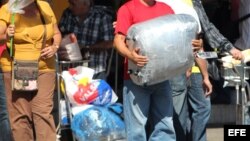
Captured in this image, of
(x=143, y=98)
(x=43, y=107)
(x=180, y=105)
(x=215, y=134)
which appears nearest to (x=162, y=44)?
(x=143, y=98)

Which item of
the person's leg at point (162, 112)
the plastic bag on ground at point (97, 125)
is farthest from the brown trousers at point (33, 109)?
the person's leg at point (162, 112)

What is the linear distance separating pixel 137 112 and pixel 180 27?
822 millimetres

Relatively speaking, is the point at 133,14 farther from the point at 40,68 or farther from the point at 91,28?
the point at 91,28

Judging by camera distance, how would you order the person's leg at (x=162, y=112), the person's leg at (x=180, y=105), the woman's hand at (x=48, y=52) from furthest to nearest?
the person's leg at (x=180, y=105) → the woman's hand at (x=48, y=52) → the person's leg at (x=162, y=112)

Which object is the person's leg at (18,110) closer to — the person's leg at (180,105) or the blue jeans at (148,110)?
the blue jeans at (148,110)

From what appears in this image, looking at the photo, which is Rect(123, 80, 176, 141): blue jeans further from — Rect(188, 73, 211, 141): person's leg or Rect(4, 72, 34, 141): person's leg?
Rect(4, 72, 34, 141): person's leg

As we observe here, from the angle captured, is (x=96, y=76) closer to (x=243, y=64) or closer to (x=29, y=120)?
(x=29, y=120)

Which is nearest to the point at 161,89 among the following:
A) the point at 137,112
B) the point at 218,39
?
the point at 137,112

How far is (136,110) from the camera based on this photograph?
5.41 meters

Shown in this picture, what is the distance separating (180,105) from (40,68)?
1368 mm

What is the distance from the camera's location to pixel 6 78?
5.80 m

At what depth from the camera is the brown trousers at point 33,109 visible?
228 inches

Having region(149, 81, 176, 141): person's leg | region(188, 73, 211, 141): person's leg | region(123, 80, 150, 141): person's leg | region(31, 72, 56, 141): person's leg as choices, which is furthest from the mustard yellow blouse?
region(188, 73, 211, 141): person's leg

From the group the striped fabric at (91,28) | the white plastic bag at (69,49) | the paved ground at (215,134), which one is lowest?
the paved ground at (215,134)
